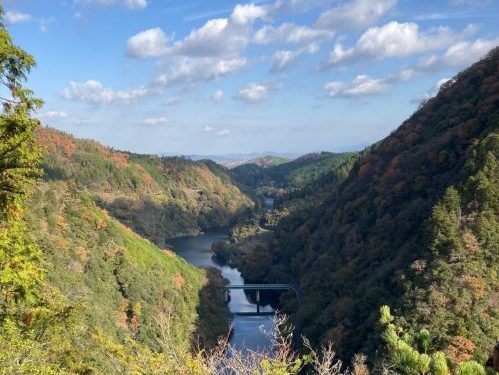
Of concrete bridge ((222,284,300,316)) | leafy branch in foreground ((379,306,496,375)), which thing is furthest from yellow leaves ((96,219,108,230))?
leafy branch in foreground ((379,306,496,375))

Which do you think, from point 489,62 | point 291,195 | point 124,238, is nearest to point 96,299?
point 124,238

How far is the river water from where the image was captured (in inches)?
3140

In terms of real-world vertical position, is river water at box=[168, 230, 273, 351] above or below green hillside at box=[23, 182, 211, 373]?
below

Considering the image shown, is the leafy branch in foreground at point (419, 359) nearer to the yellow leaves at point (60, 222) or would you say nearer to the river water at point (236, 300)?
the river water at point (236, 300)

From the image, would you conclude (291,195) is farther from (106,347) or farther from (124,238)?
(106,347)

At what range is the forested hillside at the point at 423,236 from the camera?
45.8 meters

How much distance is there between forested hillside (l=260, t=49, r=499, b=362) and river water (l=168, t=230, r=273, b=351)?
8.77 m

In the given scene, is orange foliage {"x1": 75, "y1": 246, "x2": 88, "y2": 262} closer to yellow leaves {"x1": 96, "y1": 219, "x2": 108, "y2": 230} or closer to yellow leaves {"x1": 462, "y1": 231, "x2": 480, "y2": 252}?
yellow leaves {"x1": 96, "y1": 219, "x2": 108, "y2": 230}

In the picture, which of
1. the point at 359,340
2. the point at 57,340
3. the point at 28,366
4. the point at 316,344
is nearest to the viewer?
the point at 28,366

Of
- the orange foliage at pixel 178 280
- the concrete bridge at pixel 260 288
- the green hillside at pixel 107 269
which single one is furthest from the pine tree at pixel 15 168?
the concrete bridge at pixel 260 288

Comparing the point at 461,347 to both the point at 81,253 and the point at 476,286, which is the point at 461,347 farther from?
the point at 81,253

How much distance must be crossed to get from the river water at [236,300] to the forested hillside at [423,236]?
8770 millimetres

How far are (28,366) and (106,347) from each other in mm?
5190

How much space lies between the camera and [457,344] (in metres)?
41.4
